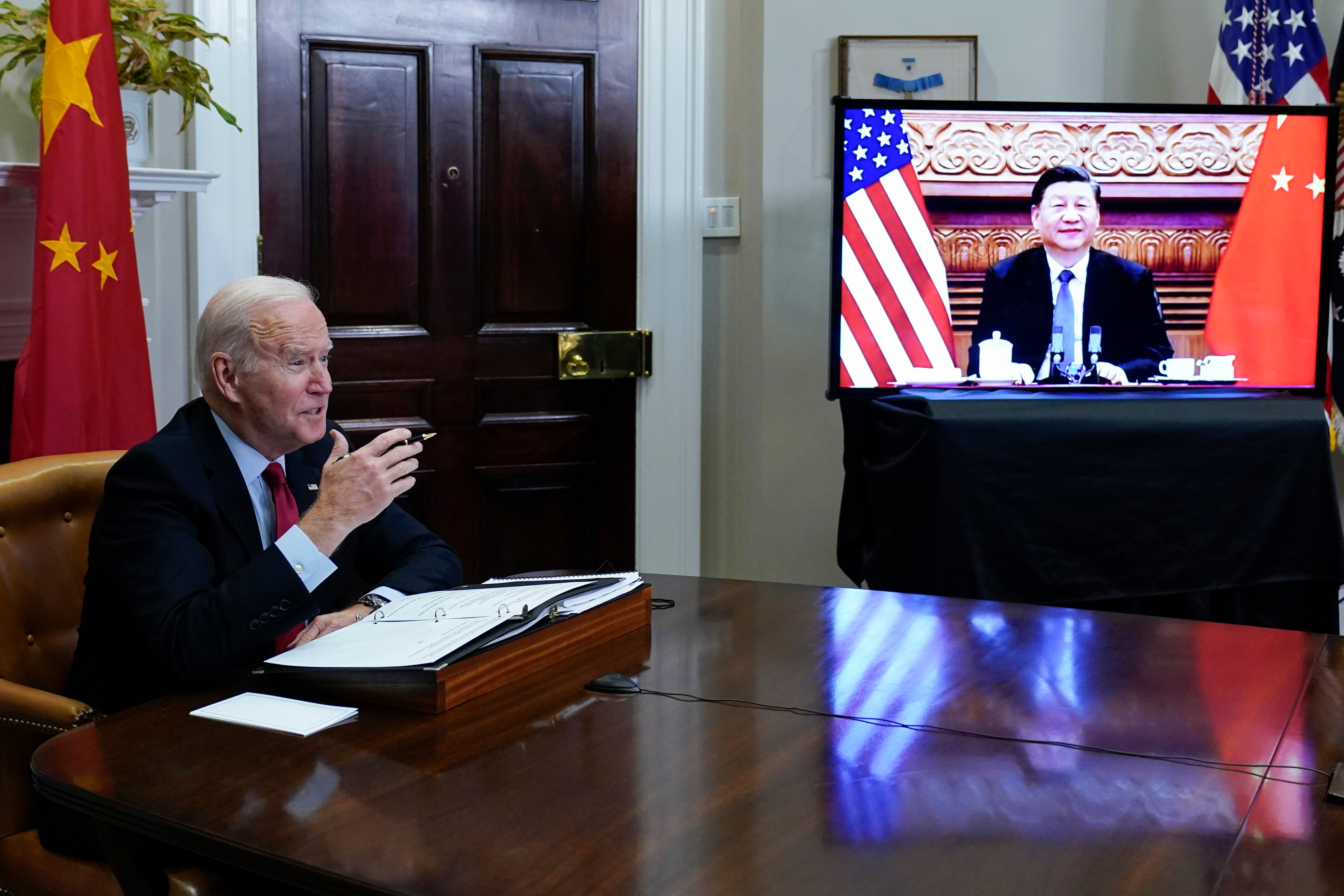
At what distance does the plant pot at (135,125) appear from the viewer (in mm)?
2801

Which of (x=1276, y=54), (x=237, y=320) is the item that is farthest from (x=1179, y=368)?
(x=237, y=320)

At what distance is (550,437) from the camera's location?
12.0 feet

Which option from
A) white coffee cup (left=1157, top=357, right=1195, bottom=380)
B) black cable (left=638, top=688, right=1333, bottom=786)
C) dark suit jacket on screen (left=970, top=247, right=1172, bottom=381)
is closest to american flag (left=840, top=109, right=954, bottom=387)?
dark suit jacket on screen (left=970, top=247, right=1172, bottom=381)

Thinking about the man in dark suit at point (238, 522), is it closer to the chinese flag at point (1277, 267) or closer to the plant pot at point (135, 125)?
the plant pot at point (135, 125)

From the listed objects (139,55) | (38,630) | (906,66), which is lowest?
(38,630)

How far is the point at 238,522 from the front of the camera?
162 centimetres

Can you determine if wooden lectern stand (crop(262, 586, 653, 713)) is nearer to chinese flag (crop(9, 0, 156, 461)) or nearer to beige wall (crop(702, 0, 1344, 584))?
chinese flag (crop(9, 0, 156, 461))

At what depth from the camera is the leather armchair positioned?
142cm

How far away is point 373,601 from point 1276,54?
2792mm

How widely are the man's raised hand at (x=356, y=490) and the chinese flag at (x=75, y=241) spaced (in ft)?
4.10

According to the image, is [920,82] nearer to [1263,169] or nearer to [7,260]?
[1263,169]

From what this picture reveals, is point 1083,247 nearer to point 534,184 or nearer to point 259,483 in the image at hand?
point 534,184

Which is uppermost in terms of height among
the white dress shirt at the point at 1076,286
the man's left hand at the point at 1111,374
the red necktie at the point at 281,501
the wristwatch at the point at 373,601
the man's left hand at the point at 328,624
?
the white dress shirt at the point at 1076,286

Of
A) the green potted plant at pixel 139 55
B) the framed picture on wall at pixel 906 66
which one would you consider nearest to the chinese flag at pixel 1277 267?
the framed picture on wall at pixel 906 66
